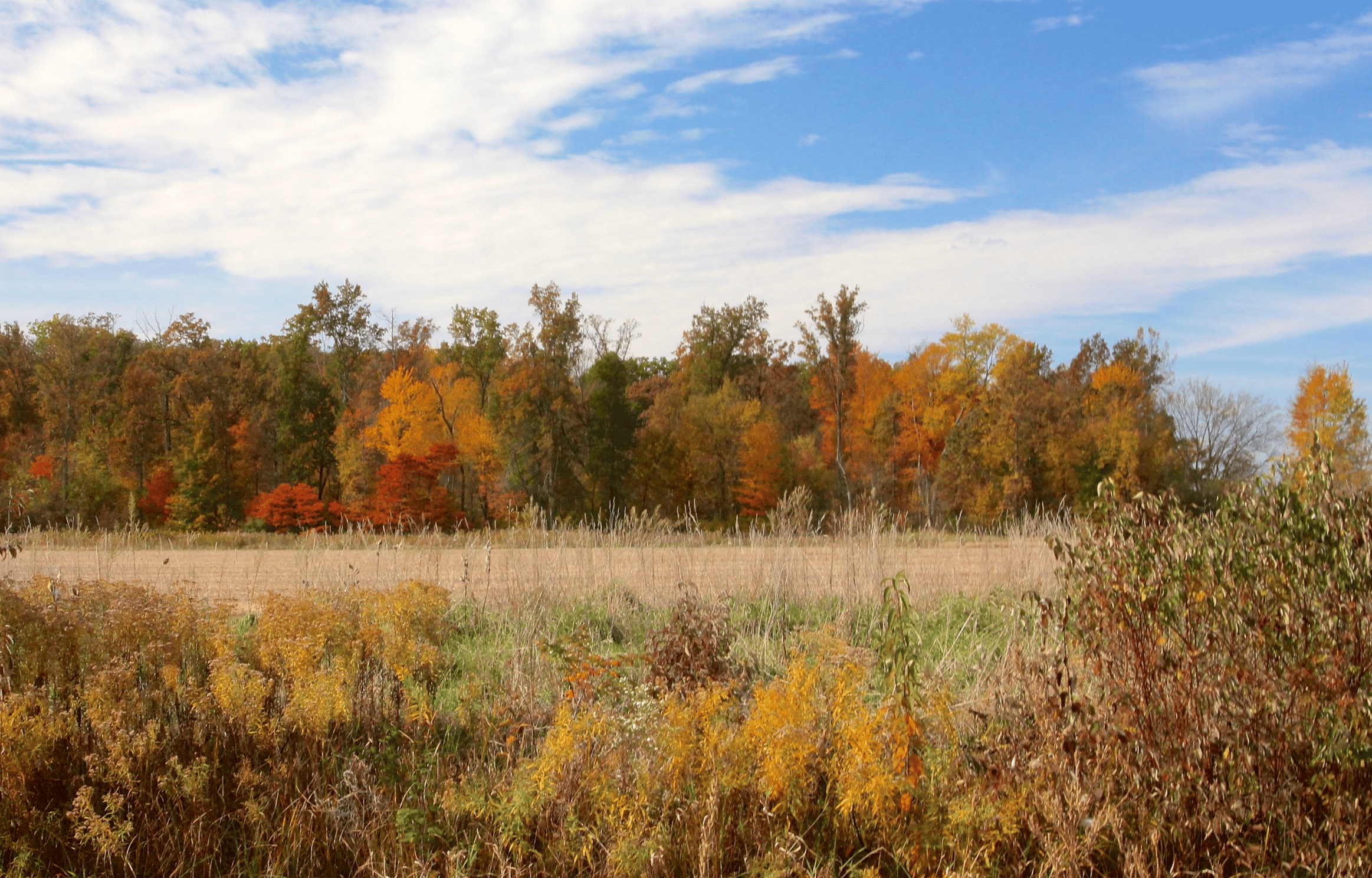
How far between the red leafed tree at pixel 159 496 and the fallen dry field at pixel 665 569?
2498 cm

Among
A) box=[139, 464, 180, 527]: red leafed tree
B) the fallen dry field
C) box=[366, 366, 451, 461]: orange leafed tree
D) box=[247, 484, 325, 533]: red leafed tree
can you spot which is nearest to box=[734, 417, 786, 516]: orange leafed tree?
box=[366, 366, 451, 461]: orange leafed tree

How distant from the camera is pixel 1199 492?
39125mm

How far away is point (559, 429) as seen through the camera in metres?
37.0

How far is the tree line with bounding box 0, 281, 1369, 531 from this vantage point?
3588 centimetres

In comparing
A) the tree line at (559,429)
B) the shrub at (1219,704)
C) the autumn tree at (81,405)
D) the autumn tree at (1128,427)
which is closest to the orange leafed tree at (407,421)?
the tree line at (559,429)

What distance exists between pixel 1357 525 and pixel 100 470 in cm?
3952

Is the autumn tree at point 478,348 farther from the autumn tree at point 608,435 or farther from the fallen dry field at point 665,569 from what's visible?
the fallen dry field at point 665,569

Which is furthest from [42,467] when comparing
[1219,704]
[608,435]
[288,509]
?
[1219,704]

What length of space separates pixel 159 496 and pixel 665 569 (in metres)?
31.3

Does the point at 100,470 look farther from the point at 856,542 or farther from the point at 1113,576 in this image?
the point at 1113,576

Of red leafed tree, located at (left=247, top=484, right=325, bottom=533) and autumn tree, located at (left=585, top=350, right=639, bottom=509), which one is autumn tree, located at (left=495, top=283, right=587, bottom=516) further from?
red leafed tree, located at (left=247, top=484, right=325, bottom=533)

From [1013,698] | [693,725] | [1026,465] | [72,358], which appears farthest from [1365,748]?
[72,358]

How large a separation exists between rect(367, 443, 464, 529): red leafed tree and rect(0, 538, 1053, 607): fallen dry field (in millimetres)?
22345

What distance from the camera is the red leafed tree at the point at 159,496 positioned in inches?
1367
